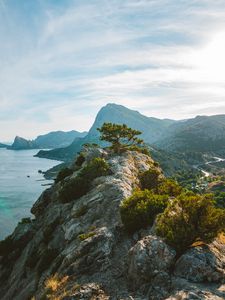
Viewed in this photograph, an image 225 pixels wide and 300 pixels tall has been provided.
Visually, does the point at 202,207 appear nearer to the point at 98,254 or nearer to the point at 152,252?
the point at 152,252

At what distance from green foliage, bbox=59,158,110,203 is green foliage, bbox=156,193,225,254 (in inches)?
825

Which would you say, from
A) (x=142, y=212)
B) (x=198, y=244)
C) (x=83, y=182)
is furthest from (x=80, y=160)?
(x=198, y=244)

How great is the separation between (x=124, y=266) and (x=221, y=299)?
6.84 meters

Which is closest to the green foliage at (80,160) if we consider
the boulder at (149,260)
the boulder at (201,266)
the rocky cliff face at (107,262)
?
the rocky cliff face at (107,262)

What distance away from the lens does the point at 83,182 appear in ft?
133

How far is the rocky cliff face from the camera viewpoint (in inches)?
630

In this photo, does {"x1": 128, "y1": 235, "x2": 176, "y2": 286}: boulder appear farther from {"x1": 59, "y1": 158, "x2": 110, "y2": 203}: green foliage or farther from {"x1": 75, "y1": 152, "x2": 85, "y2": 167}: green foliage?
{"x1": 75, "y1": 152, "x2": 85, "y2": 167}: green foliage

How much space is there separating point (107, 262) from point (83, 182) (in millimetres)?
21167

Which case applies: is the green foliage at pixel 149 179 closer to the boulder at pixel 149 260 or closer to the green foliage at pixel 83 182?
the green foliage at pixel 83 182

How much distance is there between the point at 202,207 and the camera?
19188mm

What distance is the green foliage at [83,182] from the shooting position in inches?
1560

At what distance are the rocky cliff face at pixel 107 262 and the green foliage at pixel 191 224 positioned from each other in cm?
65

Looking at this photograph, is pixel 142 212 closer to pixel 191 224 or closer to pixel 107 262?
pixel 107 262

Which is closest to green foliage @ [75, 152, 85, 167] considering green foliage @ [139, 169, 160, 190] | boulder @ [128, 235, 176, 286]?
green foliage @ [139, 169, 160, 190]
